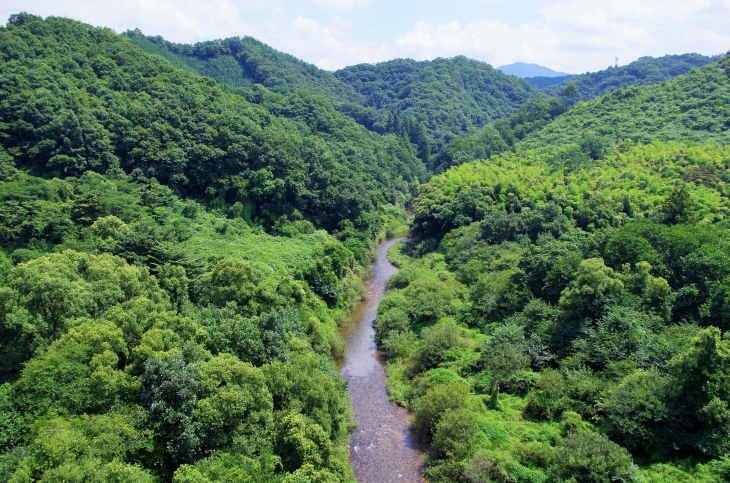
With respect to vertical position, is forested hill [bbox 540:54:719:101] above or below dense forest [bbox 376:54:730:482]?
above

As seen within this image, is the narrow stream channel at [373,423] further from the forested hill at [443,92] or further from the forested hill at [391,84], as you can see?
the forested hill at [443,92]

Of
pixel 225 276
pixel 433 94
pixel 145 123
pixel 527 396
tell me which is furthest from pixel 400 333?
pixel 433 94

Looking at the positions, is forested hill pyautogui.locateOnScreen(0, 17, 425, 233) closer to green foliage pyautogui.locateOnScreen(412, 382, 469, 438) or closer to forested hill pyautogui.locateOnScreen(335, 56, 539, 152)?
green foliage pyautogui.locateOnScreen(412, 382, 469, 438)

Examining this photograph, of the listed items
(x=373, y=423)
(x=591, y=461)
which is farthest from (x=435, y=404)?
(x=591, y=461)

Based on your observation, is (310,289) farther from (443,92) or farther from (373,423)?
(443,92)

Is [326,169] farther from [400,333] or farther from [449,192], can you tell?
[400,333]

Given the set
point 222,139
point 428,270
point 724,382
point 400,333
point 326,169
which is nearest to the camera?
point 724,382

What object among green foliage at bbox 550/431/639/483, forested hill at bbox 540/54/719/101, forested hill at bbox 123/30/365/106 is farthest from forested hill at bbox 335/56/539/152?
green foliage at bbox 550/431/639/483
